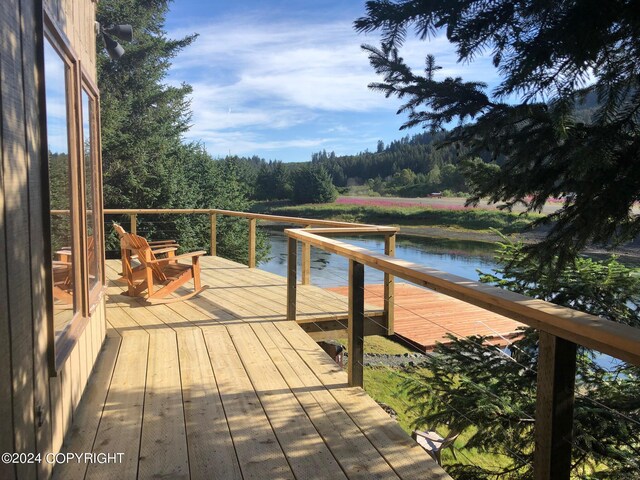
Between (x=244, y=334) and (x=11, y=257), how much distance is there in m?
2.55

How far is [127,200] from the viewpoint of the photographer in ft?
53.4

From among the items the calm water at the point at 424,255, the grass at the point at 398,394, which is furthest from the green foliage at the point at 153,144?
the grass at the point at 398,394

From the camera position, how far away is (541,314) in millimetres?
1378

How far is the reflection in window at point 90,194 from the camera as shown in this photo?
3.30m

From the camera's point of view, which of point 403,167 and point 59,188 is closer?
point 59,188

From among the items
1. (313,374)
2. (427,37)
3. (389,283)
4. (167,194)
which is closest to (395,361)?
(389,283)

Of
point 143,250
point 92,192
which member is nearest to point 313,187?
point 143,250

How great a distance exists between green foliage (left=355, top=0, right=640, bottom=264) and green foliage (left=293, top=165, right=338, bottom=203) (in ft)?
78.8

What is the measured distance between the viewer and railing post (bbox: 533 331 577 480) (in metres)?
1.36

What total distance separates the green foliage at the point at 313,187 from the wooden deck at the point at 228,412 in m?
22.7

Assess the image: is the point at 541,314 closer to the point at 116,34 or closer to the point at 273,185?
the point at 116,34

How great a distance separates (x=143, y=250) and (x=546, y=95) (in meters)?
4.09

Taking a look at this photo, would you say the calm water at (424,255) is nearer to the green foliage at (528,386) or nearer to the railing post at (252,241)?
the railing post at (252,241)

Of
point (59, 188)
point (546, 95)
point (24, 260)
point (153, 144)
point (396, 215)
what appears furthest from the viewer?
point (396, 215)
